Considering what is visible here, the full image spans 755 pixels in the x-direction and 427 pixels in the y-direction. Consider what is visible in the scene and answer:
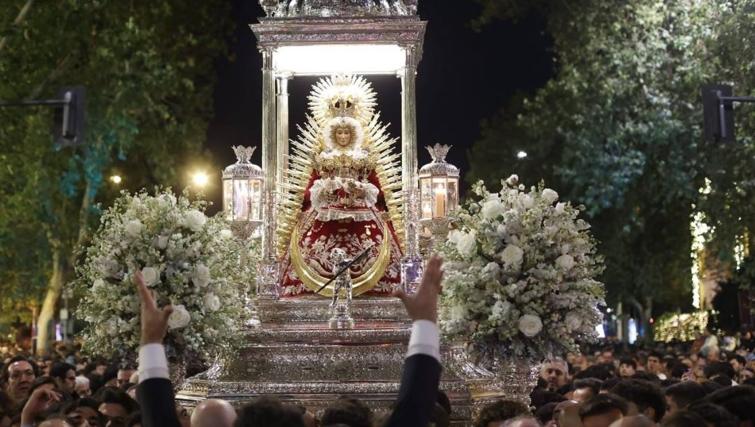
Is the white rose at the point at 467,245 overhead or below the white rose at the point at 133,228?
below

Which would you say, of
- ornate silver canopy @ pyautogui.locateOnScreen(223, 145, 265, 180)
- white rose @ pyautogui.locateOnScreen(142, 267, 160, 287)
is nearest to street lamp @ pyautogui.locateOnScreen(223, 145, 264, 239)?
ornate silver canopy @ pyautogui.locateOnScreen(223, 145, 265, 180)

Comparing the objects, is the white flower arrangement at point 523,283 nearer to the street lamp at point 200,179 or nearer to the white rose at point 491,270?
the white rose at point 491,270

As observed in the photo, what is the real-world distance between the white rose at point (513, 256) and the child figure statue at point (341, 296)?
212 centimetres

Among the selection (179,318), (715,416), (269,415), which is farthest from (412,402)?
(179,318)

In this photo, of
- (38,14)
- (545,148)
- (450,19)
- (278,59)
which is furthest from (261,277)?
(450,19)

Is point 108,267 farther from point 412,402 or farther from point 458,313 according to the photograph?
point 412,402

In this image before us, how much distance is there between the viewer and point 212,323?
12.0m

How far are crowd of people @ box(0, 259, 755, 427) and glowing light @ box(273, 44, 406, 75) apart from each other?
4.21 meters

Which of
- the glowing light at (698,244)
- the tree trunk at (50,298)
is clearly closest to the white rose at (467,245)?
the glowing light at (698,244)

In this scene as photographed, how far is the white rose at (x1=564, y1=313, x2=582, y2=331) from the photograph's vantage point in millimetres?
11750

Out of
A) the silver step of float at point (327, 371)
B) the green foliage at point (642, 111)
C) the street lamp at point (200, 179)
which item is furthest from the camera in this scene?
the green foliage at point (642, 111)

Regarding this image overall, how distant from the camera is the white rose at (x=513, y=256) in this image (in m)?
11.8

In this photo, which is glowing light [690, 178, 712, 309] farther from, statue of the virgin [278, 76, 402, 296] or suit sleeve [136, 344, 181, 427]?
suit sleeve [136, 344, 181, 427]

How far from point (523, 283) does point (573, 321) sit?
60cm
